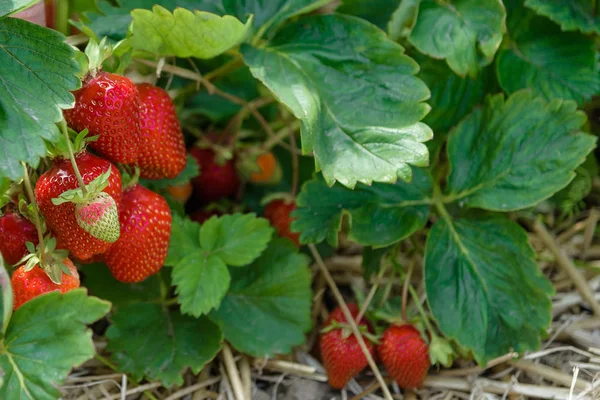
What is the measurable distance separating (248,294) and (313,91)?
0.40m

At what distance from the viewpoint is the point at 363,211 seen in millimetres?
1174

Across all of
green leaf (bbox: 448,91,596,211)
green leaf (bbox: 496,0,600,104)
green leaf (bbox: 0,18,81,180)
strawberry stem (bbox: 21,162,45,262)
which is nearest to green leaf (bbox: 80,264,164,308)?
strawberry stem (bbox: 21,162,45,262)

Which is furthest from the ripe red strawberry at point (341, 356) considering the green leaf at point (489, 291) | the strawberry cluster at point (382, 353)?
the green leaf at point (489, 291)

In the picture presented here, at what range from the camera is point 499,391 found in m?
1.18

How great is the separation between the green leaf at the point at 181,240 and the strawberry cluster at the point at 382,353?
27cm

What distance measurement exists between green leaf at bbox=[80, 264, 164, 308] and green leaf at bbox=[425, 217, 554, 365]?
483 mm

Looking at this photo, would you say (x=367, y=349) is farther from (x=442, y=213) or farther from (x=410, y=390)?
(x=442, y=213)

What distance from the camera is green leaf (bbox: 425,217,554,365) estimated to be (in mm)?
1115

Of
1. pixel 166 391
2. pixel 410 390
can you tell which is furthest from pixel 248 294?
pixel 410 390

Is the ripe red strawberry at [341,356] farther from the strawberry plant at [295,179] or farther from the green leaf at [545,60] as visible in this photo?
the green leaf at [545,60]

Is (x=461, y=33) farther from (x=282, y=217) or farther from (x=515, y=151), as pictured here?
(x=282, y=217)

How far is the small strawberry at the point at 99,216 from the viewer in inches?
32.5

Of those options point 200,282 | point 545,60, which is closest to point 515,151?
point 545,60

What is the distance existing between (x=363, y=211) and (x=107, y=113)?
0.47 m
